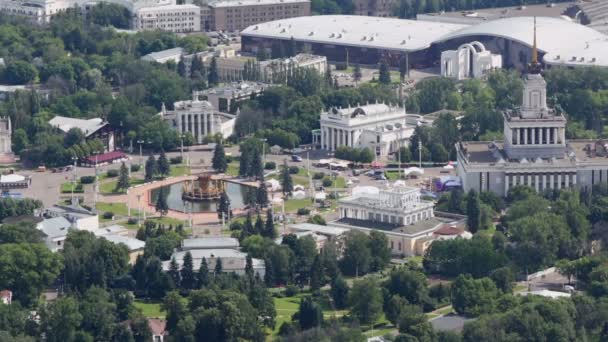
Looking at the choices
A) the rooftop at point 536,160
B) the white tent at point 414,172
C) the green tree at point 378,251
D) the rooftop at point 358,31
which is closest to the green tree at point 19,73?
the rooftop at point 358,31

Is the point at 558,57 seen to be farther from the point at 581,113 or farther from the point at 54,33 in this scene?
the point at 54,33

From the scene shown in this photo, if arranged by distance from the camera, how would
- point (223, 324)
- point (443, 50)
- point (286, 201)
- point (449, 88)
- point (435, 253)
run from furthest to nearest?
point (443, 50) < point (449, 88) < point (286, 201) < point (435, 253) < point (223, 324)

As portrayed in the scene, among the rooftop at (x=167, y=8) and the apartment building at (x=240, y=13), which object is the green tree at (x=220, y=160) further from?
the rooftop at (x=167, y=8)

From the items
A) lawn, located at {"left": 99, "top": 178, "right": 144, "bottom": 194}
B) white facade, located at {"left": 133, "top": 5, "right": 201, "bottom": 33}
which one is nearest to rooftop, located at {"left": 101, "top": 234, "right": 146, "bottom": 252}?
lawn, located at {"left": 99, "top": 178, "right": 144, "bottom": 194}

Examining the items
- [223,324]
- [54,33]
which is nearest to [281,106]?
[54,33]

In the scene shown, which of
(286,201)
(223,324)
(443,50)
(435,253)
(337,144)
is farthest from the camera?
(443,50)

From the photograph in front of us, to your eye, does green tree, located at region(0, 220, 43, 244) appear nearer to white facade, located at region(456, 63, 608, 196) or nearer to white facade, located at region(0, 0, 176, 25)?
white facade, located at region(456, 63, 608, 196)
